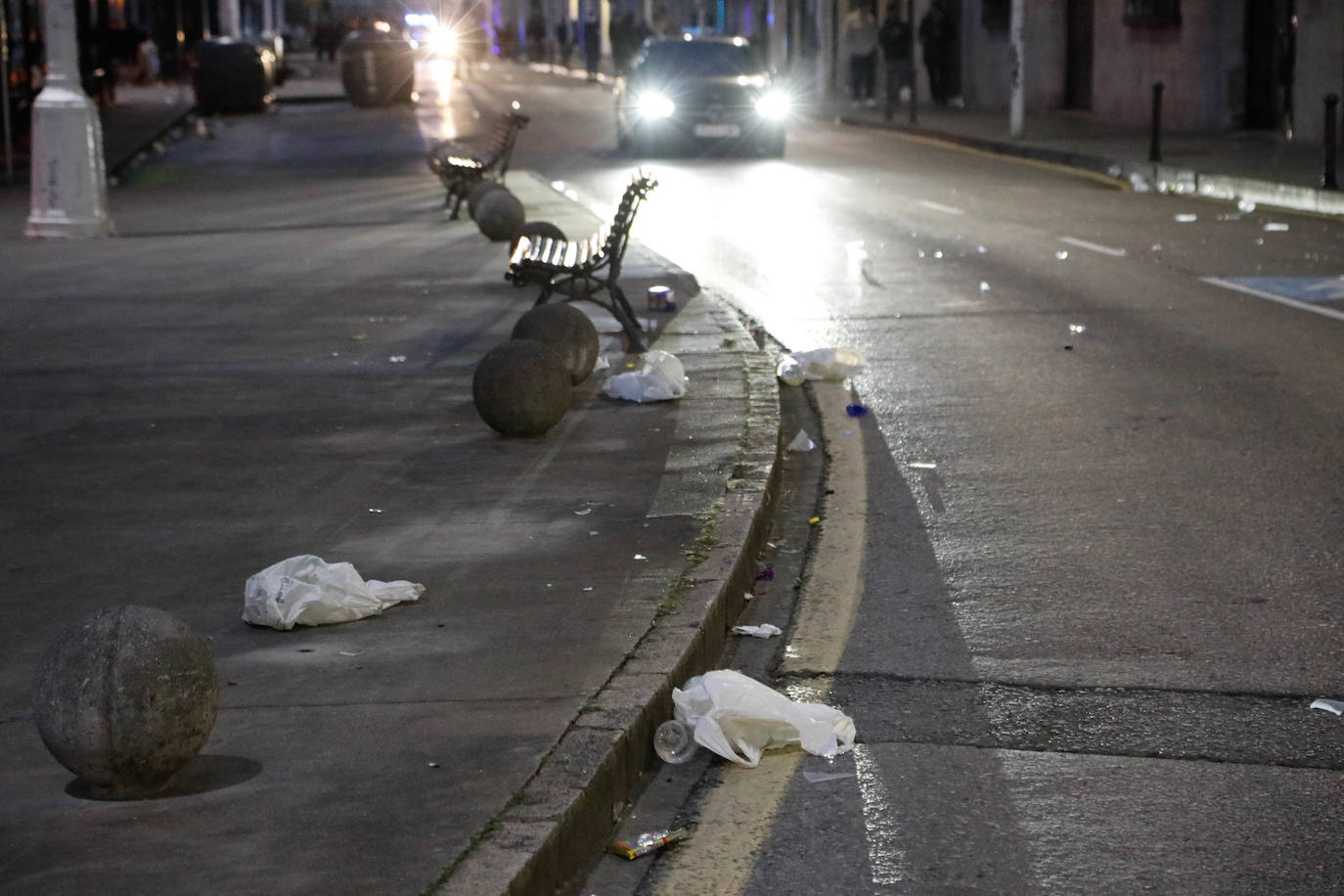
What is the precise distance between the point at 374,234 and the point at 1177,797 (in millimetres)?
14474

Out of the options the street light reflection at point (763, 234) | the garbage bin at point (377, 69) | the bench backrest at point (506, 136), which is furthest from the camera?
the garbage bin at point (377, 69)

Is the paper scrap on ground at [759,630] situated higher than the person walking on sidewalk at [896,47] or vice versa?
the person walking on sidewalk at [896,47]

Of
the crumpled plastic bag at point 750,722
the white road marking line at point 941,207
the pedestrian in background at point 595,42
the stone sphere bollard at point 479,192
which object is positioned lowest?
the crumpled plastic bag at point 750,722

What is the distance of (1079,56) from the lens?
40250 millimetres

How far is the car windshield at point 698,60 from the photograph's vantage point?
30.8 meters

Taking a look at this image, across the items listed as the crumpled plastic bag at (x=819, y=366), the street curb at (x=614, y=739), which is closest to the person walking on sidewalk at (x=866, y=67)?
the crumpled plastic bag at (x=819, y=366)

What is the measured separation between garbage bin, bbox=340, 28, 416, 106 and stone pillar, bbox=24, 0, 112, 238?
30.2 metres

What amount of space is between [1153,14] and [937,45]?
1300cm

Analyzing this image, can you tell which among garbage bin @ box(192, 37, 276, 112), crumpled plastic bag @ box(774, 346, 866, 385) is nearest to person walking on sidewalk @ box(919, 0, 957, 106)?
garbage bin @ box(192, 37, 276, 112)

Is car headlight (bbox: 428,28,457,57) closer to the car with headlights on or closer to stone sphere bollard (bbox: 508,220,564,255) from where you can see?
the car with headlights on

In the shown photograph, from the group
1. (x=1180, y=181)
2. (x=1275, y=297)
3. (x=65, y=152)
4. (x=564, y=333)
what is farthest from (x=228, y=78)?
(x=564, y=333)

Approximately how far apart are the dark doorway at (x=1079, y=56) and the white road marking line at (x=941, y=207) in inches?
764

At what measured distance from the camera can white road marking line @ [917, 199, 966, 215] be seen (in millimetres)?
20500

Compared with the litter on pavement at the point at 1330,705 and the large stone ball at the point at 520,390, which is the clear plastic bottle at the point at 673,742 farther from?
the large stone ball at the point at 520,390
